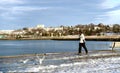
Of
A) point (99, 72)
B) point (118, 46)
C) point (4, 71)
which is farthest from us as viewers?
point (118, 46)

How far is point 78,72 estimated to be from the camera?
61.4 ft

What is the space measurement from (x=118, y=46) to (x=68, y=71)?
33526 millimetres

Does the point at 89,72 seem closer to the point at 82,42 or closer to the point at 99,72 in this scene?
the point at 99,72

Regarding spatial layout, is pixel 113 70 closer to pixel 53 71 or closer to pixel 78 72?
pixel 78 72

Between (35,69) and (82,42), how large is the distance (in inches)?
525

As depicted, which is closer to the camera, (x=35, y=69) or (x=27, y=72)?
(x=27, y=72)

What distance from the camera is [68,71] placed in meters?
19.2

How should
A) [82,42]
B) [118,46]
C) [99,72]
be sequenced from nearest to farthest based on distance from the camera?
[99,72] < [82,42] < [118,46]

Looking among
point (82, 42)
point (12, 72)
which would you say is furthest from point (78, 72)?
point (82, 42)

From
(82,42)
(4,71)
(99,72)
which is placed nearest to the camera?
(99,72)

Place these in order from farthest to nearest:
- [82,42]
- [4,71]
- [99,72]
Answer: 1. [82,42]
2. [4,71]
3. [99,72]

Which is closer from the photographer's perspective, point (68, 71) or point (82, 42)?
point (68, 71)

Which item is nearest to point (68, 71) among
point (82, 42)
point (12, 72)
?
point (12, 72)

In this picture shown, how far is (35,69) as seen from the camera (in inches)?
803
